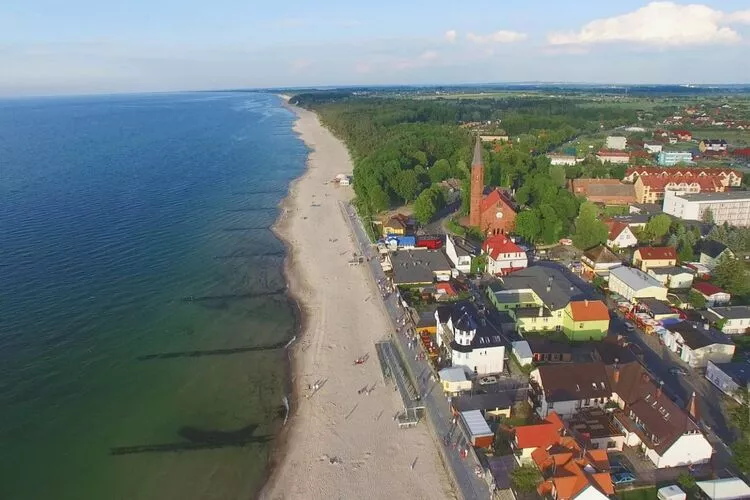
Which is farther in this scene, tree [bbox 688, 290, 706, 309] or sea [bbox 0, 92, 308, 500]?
tree [bbox 688, 290, 706, 309]

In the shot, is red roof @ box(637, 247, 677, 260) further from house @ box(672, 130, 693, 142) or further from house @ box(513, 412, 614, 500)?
house @ box(672, 130, 693, 142)

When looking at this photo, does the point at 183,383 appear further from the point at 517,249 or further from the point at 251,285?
the point at 517,249

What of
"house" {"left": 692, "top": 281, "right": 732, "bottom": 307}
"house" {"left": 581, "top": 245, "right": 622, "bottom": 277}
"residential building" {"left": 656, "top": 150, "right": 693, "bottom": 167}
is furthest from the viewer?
"residential building" {"left": 656, "top": 150, "right": 693, "bottom": 167}

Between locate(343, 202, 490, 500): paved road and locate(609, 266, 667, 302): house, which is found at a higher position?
locate(609, 266, 667, 302): house

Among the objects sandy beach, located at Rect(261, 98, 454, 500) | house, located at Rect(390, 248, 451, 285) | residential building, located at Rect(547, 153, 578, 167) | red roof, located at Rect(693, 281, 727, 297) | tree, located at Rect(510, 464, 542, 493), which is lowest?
sandy beach, located at Rect(261, 98, 454, 500)

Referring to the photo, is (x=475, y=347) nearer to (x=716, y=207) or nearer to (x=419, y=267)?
(x=419, y=267)

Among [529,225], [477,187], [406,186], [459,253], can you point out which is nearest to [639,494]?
[459,253]

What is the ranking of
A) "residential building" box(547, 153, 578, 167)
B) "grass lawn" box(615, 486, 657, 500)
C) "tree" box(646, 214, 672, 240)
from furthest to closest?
1. "residential building" box(547, 153, 578, 167)
2. "tree" box(646, 214, 672, 240)
3. "grass lawn" box(615, 486, 657, 500)

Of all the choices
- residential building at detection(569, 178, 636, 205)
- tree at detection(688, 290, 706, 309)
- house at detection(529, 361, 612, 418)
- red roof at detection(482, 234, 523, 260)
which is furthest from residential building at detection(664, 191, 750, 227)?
house at detection(529, 361, 612, 418)
